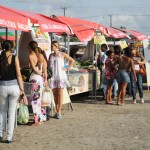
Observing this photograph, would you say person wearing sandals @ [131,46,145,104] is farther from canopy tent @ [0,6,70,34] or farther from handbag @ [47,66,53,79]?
handbag @ [47,66,53,79]

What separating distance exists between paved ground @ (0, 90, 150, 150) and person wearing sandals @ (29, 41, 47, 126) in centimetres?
52

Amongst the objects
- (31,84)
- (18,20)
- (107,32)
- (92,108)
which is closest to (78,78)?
(92,108)

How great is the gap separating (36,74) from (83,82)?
4299 millimetres

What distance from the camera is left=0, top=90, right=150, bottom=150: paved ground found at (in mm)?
6582

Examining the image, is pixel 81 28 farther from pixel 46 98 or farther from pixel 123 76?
pixel 46 98

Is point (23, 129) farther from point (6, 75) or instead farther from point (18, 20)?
point (18, 20)

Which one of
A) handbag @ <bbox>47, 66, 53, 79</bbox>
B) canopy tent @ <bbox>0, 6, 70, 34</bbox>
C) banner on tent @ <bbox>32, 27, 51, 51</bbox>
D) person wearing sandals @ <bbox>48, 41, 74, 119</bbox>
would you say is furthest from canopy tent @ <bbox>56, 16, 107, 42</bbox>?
handbag @ <bbox>47, 66, 53, 79</bbox>

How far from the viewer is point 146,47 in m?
16.2

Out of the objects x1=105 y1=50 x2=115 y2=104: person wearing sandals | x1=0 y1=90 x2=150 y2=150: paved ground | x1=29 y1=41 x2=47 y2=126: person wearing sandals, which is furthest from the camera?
x1=105 y1=50 x2=115 y2=104: person wearing sandals

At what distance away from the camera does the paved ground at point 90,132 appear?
6582 mm

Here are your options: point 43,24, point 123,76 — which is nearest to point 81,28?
point 123,76

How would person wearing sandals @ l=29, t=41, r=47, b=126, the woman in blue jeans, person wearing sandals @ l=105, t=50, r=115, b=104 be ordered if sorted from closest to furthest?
the woman in blue jeans, person wearing sandals @ l=29, t=41, r=47, b=126, person wearing sandals @ l=105, t=50, r=115, b=104

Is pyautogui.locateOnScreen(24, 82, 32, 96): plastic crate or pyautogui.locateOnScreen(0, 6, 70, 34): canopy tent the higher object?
pyautogui.locateOnScreen(0, 6, 70, 34): canopy tent

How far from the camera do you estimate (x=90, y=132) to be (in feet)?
25.2
